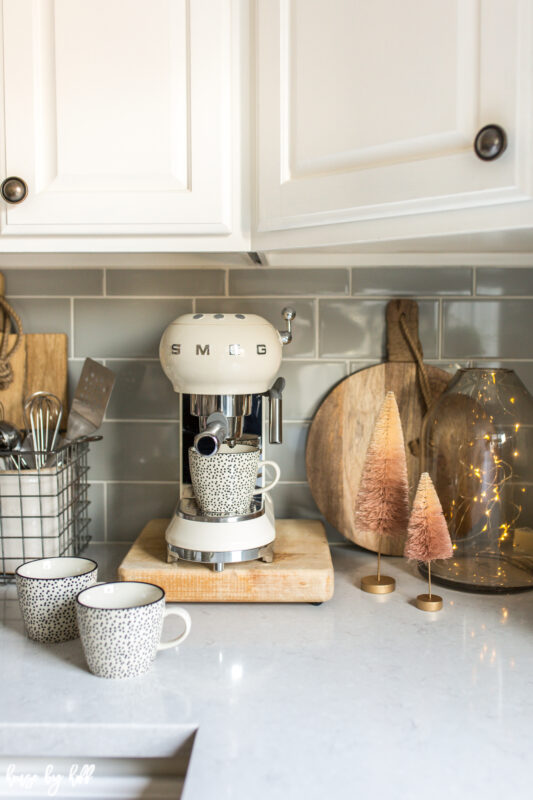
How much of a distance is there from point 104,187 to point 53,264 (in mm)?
333

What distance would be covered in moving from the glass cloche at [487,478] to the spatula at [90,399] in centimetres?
56

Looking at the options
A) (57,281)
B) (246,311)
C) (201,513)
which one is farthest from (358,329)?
(57,281)

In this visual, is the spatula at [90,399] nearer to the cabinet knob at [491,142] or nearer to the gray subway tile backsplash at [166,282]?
the gray subway tile backsplash at [166,282]

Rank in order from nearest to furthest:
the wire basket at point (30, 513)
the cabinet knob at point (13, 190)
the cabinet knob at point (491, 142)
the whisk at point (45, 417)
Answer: the cabinet knob at point (491, 142) → the cabinet knob at point (13, 190) → the wire basket at point (30, 513) → the whisk at point (45, 417)

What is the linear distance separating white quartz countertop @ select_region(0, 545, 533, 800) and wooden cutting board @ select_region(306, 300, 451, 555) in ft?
0.86

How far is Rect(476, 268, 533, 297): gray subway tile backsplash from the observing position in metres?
→ 1.24

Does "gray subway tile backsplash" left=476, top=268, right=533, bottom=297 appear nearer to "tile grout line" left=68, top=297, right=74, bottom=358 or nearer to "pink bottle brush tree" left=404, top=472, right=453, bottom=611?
"pink bottle brush tree" left=404, top=472, right=453, bottom=611

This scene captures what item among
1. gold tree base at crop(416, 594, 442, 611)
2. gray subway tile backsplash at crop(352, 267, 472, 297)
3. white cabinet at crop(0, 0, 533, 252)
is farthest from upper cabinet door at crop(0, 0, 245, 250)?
gold tree base at crop(416, 594, 442, 611)

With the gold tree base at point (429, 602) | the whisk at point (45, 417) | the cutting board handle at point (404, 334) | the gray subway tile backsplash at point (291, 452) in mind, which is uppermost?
the cutting board handle at point (404, 334)

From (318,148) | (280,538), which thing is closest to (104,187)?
(318,148)

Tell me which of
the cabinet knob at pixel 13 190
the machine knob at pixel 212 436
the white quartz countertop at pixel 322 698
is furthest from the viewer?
the cabinet knob at pixel 13 190

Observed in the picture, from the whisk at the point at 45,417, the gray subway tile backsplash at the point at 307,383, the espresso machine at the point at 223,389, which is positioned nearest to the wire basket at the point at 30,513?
the whisk at the point at 45,417

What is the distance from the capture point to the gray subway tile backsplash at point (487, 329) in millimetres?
1245

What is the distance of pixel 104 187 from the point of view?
3.14ft
